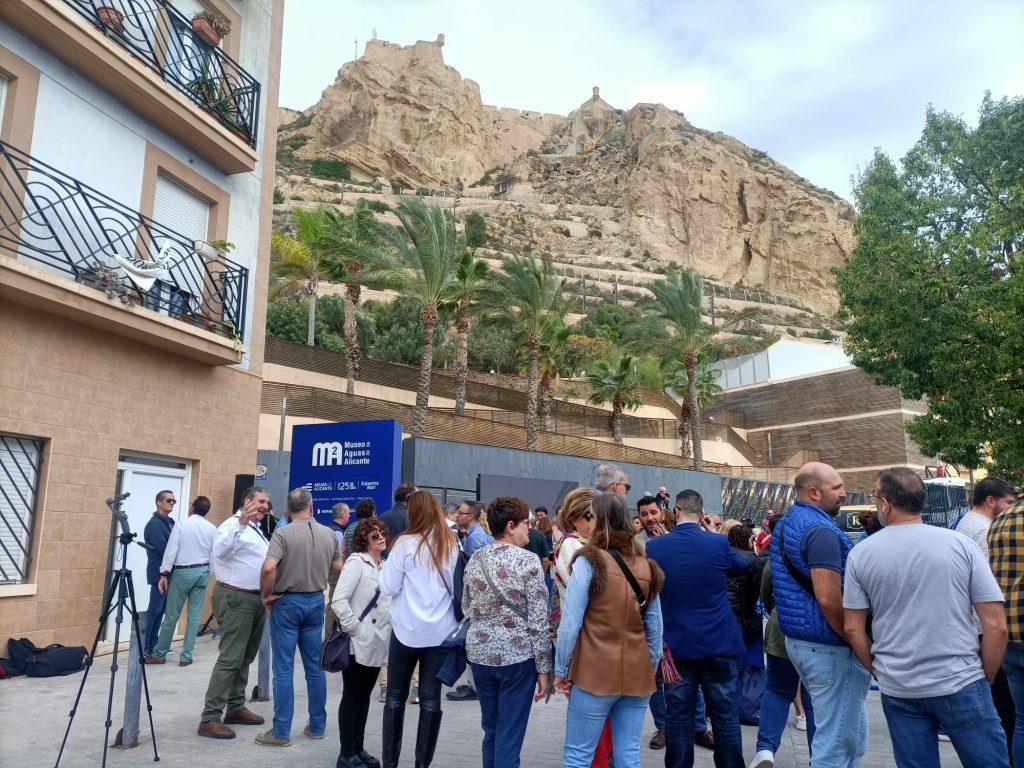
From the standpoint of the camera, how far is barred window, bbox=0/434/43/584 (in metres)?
8.62

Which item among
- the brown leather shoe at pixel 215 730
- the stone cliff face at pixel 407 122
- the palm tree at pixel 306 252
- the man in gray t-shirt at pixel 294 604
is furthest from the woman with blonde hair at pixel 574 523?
the stone cliff face at pixel 407 122

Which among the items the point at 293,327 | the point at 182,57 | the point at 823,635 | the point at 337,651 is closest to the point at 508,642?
the point at 337,651

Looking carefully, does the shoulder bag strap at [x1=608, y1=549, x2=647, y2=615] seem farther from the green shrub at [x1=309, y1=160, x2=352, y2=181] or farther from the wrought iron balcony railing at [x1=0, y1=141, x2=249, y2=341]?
the green shrub at [x1=309, y1=160, x2=352, y2=181]

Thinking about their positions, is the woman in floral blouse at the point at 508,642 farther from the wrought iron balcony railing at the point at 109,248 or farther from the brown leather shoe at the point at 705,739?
the wrought iron balcony railing at the point at 109,248

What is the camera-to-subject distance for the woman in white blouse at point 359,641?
5254 millimetres

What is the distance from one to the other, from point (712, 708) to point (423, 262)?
21031 mm

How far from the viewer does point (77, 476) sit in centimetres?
938

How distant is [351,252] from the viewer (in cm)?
2802

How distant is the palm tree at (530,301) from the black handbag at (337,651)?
2212cm

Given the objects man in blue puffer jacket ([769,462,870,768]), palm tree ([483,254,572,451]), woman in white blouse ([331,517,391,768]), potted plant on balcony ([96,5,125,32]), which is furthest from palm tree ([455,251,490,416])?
man in blue puffer jacket ([769,462,870,768])

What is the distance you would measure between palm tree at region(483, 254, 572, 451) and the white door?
57.2 feet

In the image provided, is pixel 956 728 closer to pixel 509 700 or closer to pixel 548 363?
pixel 509 700

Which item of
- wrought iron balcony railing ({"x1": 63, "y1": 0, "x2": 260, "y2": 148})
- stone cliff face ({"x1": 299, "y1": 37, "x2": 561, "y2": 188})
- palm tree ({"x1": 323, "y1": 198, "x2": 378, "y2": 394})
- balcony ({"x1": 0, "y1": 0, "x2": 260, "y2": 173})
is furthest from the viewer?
stone cliff face ({"x1": 299, "y1": 37, "x2": 561, "y2": 188})

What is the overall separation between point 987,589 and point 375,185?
337 feet
